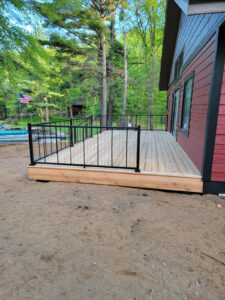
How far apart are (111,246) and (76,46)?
35.4 ft

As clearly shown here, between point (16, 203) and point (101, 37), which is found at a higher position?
point (101, 37)

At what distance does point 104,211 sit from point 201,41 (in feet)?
12.0

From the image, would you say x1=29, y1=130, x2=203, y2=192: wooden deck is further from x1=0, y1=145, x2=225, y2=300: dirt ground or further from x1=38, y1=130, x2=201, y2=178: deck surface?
x1=0, y1=145, x2=225, y2=300: dirt ground

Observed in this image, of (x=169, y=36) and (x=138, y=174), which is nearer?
(x=138, y=174)

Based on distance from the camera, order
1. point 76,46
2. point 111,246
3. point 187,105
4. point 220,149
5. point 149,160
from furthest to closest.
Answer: point 76,46 → point 187,105 → point 149,160 → point 220,149 → point 111,246

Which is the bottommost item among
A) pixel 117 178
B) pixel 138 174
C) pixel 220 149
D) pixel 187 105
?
pixel 117 178

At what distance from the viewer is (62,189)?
342 centimetres

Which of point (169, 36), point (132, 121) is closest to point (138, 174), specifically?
point (169, 36)

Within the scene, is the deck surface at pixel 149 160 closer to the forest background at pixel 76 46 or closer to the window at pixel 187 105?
the window at pixel 187 105

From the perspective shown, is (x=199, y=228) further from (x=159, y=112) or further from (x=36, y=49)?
(x=159, y=112)

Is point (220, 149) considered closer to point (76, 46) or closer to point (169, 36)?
point (169, 36)

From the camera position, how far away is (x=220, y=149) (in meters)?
2.95

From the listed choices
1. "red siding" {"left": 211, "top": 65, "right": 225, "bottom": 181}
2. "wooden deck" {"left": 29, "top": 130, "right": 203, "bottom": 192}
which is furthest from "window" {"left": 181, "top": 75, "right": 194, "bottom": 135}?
"red siding" {"left": 211, "top": 65, "right": 225, "bottom": 181}

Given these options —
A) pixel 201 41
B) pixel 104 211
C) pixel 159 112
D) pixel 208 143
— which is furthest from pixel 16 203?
pixel 159 112
